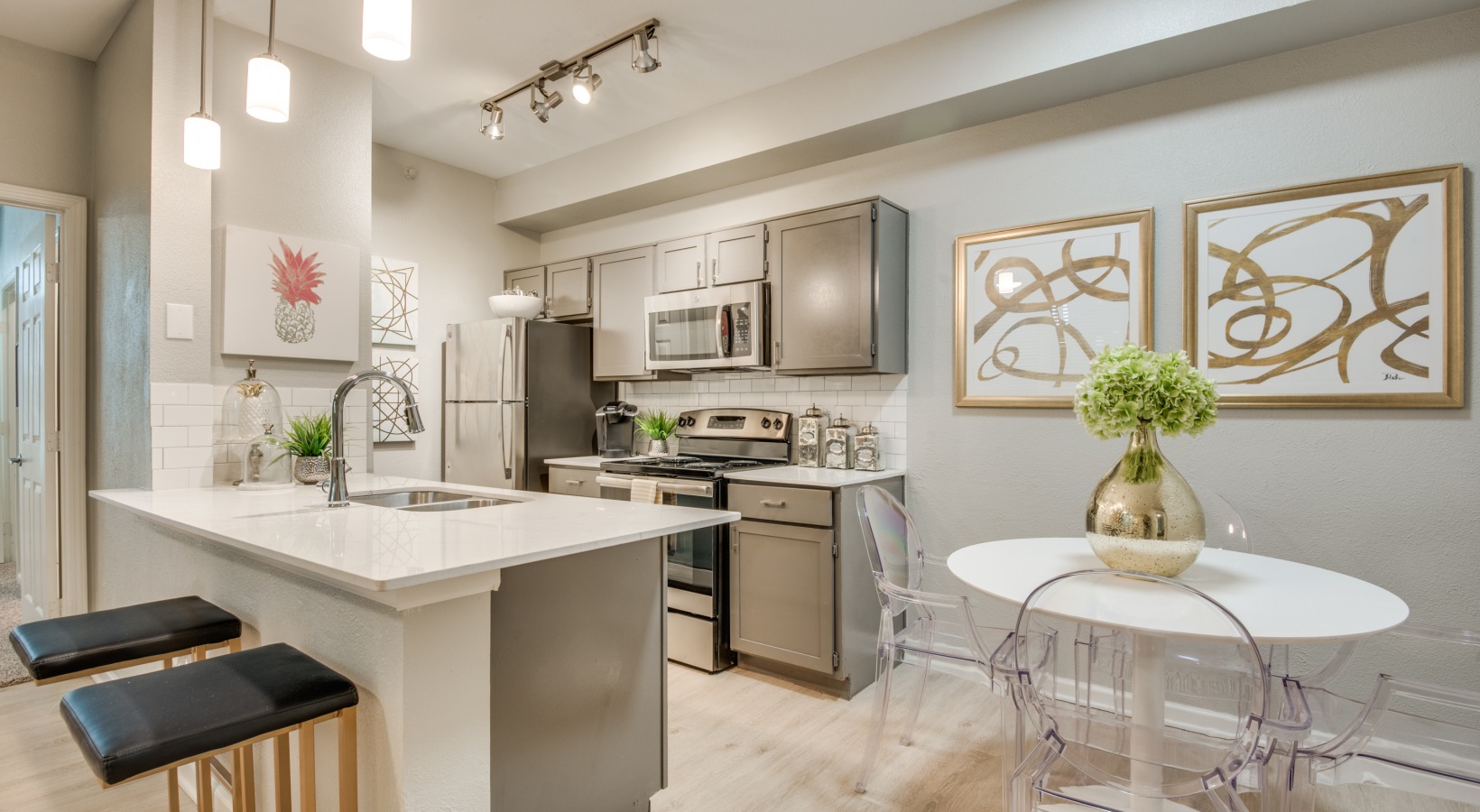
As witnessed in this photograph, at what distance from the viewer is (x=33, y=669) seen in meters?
1.59

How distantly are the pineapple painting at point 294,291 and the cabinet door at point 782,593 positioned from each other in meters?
2.06

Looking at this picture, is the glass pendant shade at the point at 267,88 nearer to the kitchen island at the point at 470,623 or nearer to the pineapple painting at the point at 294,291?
the kitchen island at the point at 470,623

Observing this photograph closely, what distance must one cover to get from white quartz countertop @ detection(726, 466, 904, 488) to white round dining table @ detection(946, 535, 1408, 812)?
1021 mm

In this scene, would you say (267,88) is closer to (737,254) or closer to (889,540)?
(737,254)

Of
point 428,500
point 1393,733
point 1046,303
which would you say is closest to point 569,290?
point 428,500

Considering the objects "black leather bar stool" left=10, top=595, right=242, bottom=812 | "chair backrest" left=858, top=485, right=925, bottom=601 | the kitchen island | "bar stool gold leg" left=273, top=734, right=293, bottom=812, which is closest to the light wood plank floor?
the kitchen island

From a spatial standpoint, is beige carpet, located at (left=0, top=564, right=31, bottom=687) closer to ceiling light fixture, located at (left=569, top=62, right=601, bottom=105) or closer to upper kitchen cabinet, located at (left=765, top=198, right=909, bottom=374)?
ceiling light fixture, located at (left=569, top=62, right=601, bottom=105)

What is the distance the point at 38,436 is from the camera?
133 inches

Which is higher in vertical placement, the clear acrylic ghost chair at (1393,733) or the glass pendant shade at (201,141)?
the glass pendant shade at (201,141)

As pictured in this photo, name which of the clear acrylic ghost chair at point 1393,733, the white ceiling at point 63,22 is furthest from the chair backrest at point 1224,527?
the white ceiling at point 63,22

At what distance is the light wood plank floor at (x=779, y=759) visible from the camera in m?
2.08

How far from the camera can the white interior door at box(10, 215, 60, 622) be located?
10.5 feet

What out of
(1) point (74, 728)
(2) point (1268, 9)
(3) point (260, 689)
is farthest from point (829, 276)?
(1) point (74, 728)

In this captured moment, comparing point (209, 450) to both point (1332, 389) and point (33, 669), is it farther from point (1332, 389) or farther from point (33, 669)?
point (1332, 389)
